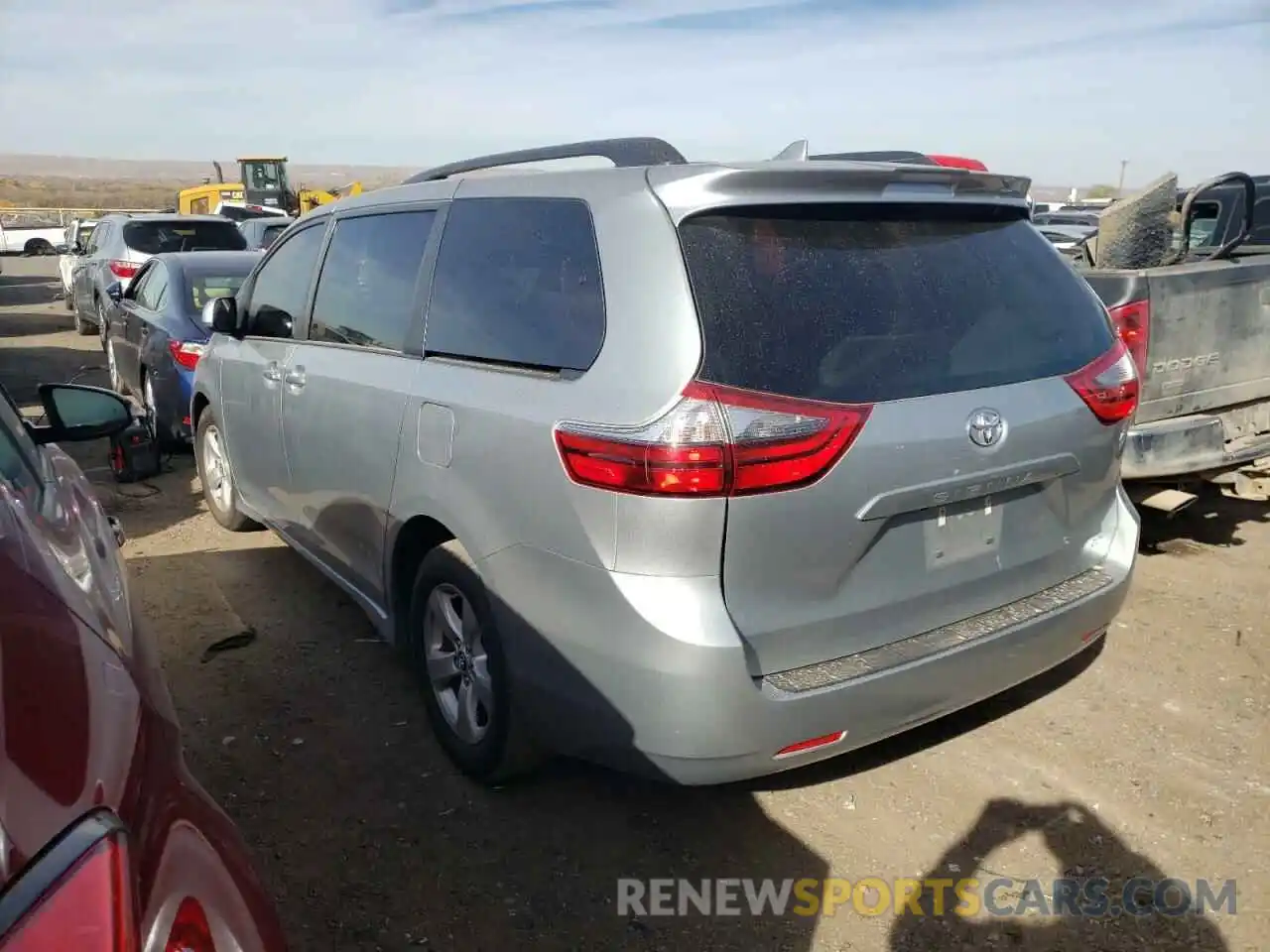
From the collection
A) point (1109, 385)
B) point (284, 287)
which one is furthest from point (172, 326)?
point (1109, 385)

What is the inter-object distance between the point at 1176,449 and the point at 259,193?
32265mm

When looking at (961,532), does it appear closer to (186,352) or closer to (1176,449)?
(1176,449)

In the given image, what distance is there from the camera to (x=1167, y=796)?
9.98ft

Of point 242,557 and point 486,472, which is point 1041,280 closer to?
point 486,472

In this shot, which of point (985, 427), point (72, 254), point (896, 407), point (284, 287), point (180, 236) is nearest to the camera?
point (896, 407)

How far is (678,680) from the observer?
231cm

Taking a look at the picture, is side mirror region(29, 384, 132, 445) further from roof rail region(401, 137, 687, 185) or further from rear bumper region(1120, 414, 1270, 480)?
rear bumper region(1120, 414, 1270, 480)

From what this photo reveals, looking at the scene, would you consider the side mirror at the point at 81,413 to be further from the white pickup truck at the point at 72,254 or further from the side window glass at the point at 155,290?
the white pickup truck at the point at 72,254

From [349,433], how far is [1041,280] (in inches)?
93.4

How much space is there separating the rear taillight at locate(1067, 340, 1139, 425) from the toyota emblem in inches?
16.4

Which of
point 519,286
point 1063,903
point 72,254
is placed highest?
point 519,286

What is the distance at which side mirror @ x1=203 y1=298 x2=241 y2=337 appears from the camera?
177 inches

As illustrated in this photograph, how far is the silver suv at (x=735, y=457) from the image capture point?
2.30m

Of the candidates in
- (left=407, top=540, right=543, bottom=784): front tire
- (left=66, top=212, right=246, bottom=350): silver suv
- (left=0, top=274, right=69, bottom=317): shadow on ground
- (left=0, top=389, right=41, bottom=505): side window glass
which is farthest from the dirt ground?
(left=0, top=274, right=69, bottom=317): shadow on ground
